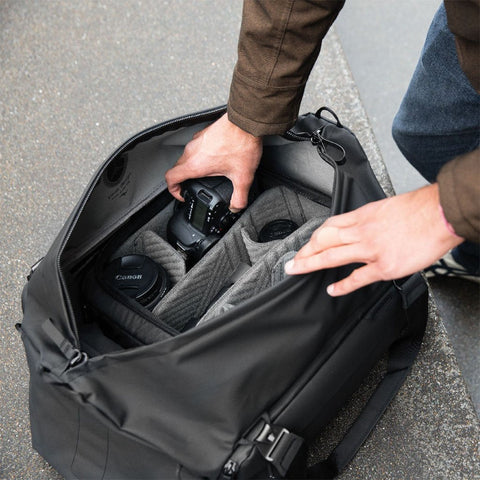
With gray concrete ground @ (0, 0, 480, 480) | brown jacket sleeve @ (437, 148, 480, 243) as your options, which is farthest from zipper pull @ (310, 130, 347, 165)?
gray concrete ground @ (0, 0, 480, 480)

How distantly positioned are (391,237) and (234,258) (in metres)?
0.40

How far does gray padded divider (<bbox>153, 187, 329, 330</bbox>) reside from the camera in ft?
3.30

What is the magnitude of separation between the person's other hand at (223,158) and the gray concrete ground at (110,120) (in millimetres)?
415

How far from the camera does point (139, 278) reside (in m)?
1.01

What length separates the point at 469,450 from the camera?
1063 mm

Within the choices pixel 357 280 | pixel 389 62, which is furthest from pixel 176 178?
pixel 389 62

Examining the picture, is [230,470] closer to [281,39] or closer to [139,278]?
[139,278]

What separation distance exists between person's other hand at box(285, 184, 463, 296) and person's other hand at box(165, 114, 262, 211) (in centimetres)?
28

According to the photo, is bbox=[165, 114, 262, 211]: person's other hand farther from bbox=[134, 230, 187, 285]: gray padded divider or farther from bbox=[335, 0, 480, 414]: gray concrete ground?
bbox=[335, 0, 480, 414]: gray concrete ground

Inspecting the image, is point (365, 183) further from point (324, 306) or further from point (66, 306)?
point (66, 306)

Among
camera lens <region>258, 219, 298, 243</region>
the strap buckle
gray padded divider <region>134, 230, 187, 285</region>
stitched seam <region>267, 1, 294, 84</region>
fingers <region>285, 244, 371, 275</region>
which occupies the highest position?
stitched seam <region>267, 1, 294, 84</region>

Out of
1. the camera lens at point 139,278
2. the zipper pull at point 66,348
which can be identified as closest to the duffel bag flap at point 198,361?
the zipper pull at point 66,348

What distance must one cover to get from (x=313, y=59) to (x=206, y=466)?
60cm

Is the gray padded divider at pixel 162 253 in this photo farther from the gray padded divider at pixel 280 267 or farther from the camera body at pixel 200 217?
the gray padded divider at pixel 280 267
